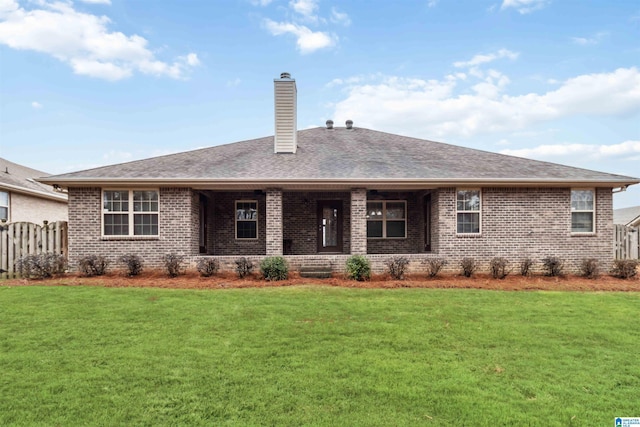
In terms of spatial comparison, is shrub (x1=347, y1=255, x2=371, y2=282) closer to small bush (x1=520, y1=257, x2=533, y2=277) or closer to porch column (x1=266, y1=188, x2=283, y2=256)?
porch column (x1=266, y1=188, x2=283, y2=256)

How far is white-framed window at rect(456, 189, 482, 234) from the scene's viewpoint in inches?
494

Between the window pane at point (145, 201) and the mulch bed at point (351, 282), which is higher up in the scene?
the window pane at point (145, 201)

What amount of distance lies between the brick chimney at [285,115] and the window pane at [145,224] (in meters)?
5.13

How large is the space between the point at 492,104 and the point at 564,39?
10080 mm

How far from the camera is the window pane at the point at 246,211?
49.0 feet

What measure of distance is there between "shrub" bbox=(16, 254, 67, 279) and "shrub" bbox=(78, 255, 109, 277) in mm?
579

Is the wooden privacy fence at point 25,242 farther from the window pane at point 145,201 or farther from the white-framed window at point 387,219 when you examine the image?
the white-framed window at point 387,219

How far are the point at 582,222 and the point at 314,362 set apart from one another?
39.2 feet

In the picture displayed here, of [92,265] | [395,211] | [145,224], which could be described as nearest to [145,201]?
[145,224]

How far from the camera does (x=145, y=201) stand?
1219 centimetres

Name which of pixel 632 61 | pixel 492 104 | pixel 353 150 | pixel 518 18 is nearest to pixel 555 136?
pixel 632 61

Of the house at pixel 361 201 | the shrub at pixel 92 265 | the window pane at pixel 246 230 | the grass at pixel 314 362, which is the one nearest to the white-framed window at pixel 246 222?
the window pane at pixel 246 230

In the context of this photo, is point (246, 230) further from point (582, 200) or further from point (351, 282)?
point (582, 200)

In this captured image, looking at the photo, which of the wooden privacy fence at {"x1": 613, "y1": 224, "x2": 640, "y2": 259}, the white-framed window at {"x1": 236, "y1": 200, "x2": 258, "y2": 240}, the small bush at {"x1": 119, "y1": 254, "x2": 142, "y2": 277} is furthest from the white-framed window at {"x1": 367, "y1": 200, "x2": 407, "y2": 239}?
the small bush at {"x1": 119, "y1": 254, "x2": 142, "y2": 277}
